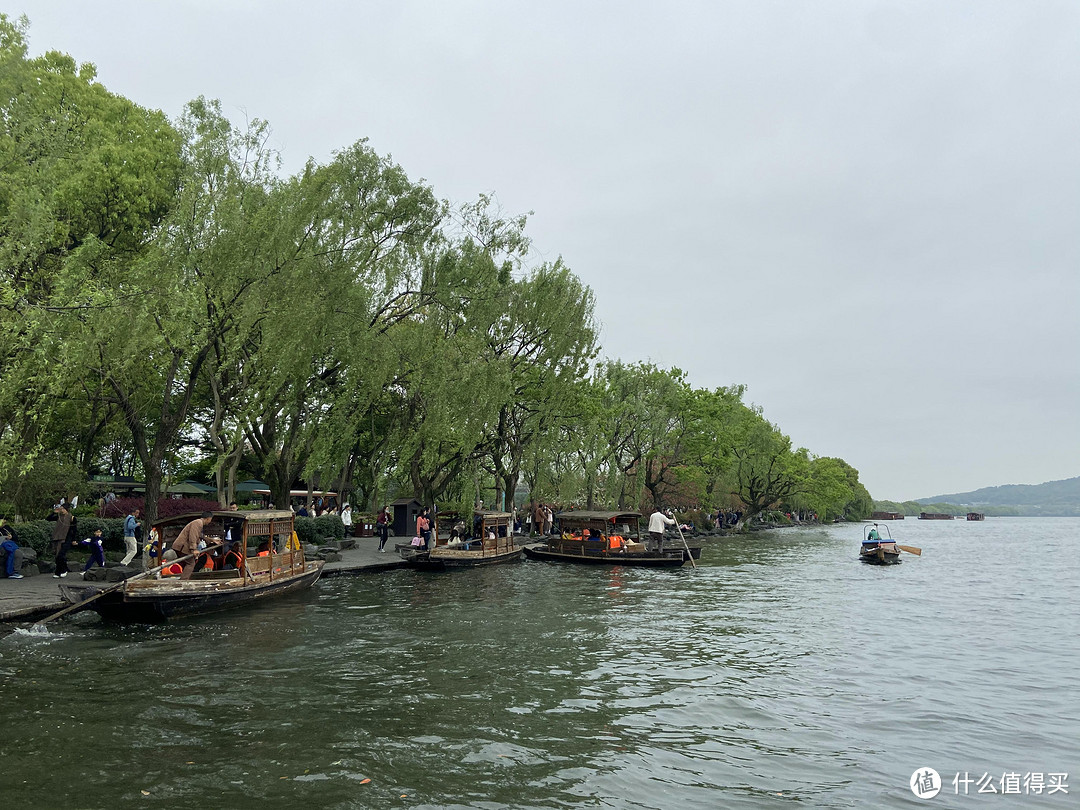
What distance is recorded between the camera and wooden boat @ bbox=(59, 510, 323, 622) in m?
16.5

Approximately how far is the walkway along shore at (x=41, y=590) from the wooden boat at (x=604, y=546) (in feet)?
31.2

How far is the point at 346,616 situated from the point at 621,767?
1162 cm

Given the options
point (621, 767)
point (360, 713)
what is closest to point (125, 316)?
point (360, 713)

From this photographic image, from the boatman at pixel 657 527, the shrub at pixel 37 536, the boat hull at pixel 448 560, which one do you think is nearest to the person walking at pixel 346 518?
the boat hull at pixel 448 560

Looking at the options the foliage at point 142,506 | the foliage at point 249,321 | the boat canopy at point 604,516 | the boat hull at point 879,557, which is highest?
the foliage at point 249,321

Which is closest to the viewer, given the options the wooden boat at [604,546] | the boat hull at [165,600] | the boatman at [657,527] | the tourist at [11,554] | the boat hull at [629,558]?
the boat hull at [165,600]

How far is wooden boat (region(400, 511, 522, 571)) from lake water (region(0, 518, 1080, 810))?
8.58 m

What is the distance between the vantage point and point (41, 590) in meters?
18.4

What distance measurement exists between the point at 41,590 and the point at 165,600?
4.20 m

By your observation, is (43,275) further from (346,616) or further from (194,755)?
(194,755)

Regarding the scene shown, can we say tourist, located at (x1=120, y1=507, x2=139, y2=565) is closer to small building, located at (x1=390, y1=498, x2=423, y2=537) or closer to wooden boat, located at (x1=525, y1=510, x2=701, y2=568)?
small building, located at (x1=390, y1=498, x2=423, y2=537)

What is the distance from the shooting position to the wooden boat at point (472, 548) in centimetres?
3014

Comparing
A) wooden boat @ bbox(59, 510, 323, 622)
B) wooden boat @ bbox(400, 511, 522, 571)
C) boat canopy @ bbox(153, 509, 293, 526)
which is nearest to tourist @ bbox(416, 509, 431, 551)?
wooden boat @ bbox(400, 511, 522, 571)

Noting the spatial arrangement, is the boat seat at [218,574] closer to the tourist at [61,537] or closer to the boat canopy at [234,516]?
the boat canopy at [234,516]
